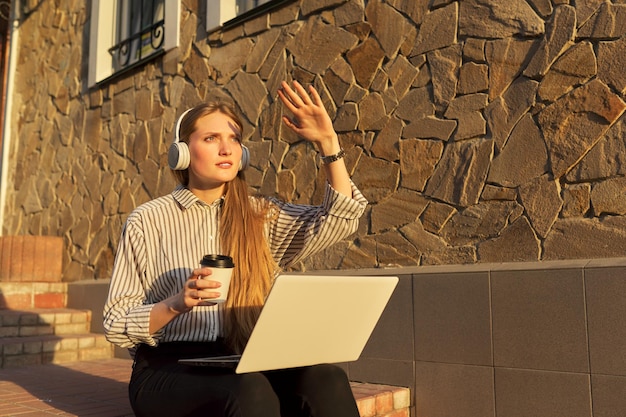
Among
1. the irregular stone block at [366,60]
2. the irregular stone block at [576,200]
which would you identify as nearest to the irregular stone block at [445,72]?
the irregular stone block at [366,60]

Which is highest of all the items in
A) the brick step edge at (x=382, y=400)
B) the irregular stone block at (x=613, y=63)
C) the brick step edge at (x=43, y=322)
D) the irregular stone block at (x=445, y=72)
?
the irregular stone block at (x=445, y=72)

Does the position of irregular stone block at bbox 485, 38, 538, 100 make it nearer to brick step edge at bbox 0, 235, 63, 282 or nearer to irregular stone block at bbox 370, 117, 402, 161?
irregular stone block at bbox 370, 117, 402, 161

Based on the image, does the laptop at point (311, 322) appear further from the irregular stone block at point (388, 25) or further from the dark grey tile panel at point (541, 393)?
the irregular stone block at point (388, 25)

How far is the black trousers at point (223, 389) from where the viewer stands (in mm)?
2020

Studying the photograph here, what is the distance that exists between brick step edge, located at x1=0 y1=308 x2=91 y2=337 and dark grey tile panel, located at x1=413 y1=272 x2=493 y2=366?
12.6ft

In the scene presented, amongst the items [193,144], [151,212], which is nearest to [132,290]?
[151,212]

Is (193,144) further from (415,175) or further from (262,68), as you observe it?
(262,68)

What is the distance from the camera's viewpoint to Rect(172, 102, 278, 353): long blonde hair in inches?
93.7

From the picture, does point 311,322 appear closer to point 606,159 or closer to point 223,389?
point 223,389

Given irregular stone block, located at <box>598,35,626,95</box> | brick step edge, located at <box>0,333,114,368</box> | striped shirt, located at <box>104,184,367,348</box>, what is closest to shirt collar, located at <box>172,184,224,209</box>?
striped shirt, located at <box>104,184,367,348</box>

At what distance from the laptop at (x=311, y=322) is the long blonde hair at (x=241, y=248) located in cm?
25

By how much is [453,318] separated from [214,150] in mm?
1907

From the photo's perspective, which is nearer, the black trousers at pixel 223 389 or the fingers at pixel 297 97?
the black trousers at pixel 223 389

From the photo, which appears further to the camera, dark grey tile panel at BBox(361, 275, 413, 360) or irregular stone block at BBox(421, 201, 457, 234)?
irregular stone block at BBox(421, 201, 457, 234)
